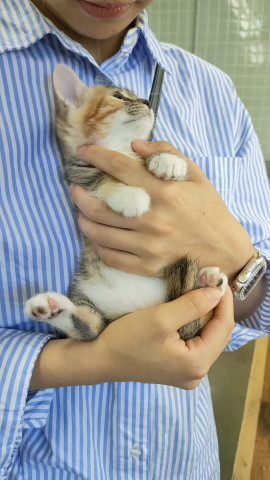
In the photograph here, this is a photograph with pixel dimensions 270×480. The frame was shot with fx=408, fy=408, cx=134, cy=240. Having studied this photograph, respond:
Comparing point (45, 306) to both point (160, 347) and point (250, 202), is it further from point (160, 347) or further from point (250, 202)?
point (250, 202)

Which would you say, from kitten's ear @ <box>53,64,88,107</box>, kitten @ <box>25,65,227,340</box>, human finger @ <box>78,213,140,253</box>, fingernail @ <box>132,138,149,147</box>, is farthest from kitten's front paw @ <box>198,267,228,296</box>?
kitten's ear @ <box>53,64,88,107</box>

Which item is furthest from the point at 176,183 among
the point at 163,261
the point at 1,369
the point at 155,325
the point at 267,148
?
the point at 267,148

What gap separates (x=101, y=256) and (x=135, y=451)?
32 centimetres

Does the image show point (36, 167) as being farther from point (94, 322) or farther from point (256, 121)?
point (256, 121)

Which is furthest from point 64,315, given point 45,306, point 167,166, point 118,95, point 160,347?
point 118,95

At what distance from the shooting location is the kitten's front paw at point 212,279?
2.02 feet

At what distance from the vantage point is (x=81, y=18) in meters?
0.57

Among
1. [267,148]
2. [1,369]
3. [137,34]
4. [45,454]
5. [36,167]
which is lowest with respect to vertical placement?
[45,454]

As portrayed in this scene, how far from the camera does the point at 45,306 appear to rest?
555mm

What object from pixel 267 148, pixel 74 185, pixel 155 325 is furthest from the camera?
pixel 267 148

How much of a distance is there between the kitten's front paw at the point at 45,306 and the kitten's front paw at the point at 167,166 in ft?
0.78

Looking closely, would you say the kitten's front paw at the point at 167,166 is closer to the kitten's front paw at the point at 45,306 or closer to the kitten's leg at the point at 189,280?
the kitten's leg at the point at 189,280

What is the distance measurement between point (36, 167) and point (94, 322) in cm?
24

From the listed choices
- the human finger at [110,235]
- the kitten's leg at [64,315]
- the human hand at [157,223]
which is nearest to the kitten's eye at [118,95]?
the human hand at [157,223]
